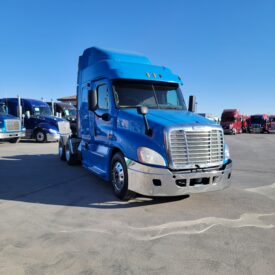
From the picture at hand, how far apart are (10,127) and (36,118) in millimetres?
2343

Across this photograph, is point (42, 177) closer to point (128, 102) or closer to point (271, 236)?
point (128, 102)

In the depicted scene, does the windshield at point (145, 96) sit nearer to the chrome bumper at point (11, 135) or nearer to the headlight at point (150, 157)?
the headlight at point (150, 157)

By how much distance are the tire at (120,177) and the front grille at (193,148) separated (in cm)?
103

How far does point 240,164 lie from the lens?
431 inches

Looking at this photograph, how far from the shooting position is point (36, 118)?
750 inches

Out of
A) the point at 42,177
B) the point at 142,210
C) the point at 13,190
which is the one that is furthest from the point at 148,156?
the point at 42,177

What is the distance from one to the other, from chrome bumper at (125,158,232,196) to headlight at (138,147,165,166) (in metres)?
0.10

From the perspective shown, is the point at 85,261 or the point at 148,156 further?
the point at 148,156

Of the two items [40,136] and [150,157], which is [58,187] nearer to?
[150,157]

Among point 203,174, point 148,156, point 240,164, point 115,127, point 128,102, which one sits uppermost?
point 128,102

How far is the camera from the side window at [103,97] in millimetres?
6477

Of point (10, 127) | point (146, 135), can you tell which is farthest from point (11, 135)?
point (146, 135)

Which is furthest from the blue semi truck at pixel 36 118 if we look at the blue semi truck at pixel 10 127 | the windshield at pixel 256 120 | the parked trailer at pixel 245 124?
the windshield at pixel 256 120

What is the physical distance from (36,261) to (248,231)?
9.79 feet
